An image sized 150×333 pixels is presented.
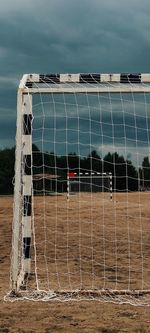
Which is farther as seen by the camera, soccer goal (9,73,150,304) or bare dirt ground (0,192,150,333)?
soccer goal (9,73,150,304)

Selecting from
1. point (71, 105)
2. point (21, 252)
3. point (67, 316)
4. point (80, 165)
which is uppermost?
point (71, 105)

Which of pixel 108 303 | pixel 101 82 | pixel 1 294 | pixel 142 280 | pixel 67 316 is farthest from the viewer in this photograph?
pixel 142 280

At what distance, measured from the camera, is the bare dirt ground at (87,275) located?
17.5 ft

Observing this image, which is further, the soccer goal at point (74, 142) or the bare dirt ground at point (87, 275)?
the soccer goal at point (74, 142)

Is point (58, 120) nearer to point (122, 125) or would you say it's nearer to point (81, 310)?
point (122, 125)

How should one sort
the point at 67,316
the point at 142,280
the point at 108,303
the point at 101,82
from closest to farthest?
the point at 67,316 → the point at 108,303 → the point at 101,82 → the point at 142,280

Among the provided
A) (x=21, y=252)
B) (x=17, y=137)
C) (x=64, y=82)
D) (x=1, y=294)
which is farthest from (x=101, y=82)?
(x=1, y=294)

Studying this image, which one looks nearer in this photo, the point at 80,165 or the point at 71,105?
the point at 71,105

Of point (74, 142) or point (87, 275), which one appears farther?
point (87, 275)

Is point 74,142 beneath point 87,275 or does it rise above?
above

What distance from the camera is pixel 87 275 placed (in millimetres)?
8117

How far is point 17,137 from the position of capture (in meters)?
6.98

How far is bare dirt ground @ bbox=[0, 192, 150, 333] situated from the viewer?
5.34m

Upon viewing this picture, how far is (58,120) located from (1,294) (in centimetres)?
240
